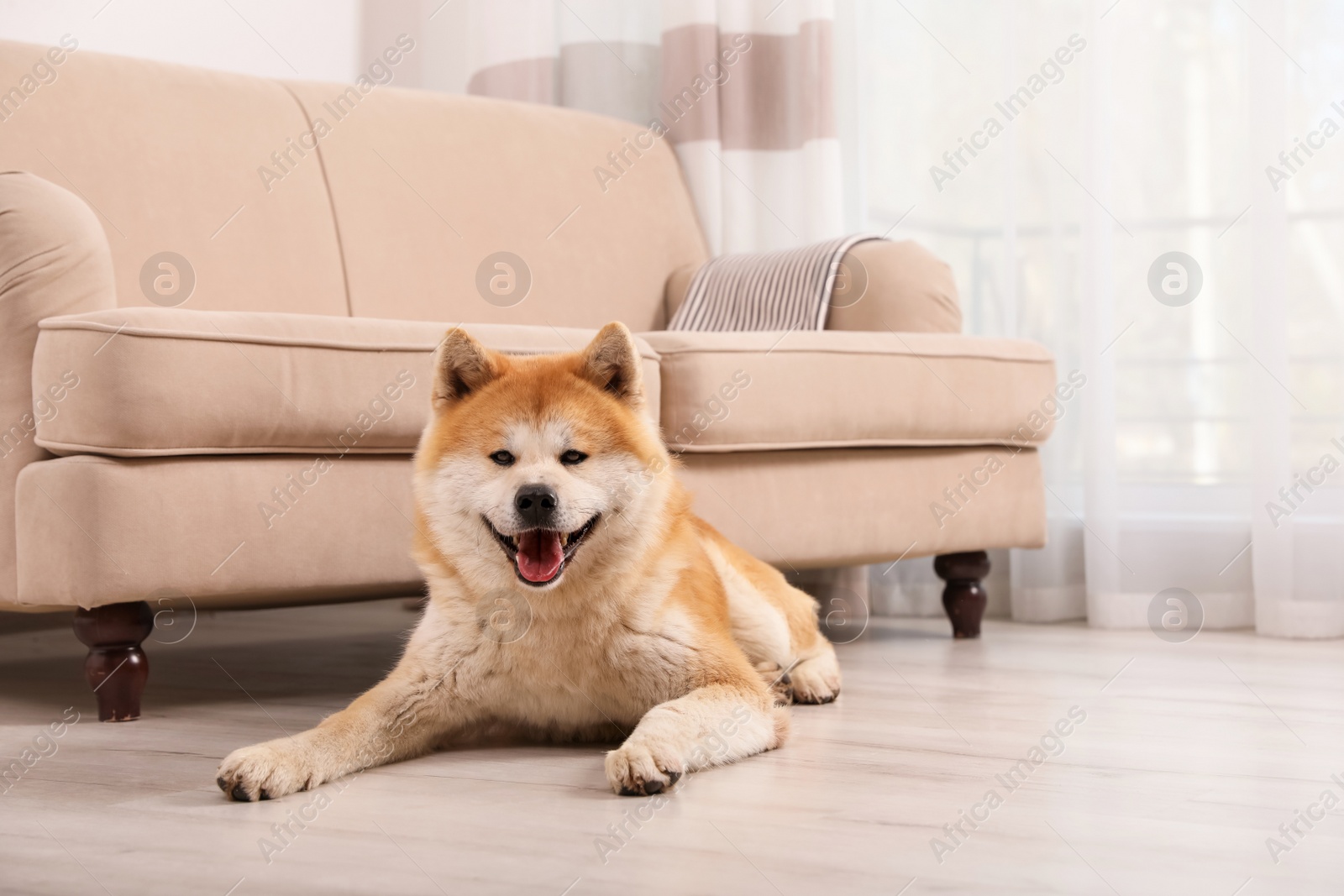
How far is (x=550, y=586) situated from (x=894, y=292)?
1.59m

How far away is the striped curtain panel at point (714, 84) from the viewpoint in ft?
11.5

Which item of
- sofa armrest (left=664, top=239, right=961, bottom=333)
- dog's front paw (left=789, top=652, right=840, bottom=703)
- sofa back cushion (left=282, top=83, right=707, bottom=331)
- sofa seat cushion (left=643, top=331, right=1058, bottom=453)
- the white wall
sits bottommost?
dog's front paw (left=789, top=652, right=840, bottom=703)

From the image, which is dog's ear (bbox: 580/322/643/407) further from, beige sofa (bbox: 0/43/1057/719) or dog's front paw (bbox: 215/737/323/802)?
dog's front paw (bbox: 215/737/323/802)

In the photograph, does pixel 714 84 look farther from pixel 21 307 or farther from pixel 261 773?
pixel 261 773

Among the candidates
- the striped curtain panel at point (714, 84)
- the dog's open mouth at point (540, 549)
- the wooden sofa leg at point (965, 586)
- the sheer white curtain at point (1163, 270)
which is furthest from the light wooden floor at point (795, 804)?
the striped curtain panel at point (714, 84)

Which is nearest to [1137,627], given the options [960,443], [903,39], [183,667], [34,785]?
[960,443]

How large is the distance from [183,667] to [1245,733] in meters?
2.00

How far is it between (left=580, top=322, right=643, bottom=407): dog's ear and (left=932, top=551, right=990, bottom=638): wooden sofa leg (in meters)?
1.38

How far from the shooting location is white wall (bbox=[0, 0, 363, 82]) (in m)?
3.29

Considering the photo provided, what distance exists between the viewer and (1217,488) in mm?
3014

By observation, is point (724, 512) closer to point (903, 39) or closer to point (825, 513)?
point (825, 513)

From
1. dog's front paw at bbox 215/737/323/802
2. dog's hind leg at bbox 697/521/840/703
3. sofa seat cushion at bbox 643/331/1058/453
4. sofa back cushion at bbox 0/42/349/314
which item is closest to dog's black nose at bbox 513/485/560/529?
dog's front paw at bbox 215/737/323/802

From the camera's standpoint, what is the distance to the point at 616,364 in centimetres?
169

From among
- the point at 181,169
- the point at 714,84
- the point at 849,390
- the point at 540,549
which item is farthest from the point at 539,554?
the point at 714,84
